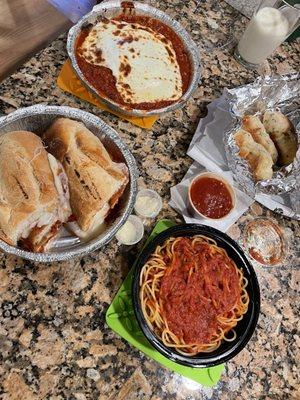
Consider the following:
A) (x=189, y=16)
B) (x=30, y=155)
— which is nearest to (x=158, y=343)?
(x=30, y=155)

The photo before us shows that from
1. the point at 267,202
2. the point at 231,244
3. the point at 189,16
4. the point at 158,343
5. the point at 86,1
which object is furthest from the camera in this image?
the point at 86,1

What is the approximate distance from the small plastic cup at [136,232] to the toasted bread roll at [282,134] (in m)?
0.55

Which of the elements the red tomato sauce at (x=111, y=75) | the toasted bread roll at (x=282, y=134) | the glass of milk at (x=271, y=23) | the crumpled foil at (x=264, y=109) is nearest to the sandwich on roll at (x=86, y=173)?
the red tomato sauce at (x=111, y=75)

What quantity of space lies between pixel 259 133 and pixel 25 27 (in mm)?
1458

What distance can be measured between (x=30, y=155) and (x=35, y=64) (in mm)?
514

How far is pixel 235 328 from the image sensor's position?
1.11 meters

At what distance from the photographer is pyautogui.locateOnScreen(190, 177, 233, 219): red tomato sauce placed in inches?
50.5

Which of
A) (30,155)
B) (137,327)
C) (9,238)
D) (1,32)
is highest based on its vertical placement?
(30,155)

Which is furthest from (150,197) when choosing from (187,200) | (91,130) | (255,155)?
(255,155)

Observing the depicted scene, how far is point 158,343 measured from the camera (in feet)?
3.32

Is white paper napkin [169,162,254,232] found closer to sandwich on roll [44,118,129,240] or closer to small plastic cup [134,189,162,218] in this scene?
small plastic cup [134,189,162,218]

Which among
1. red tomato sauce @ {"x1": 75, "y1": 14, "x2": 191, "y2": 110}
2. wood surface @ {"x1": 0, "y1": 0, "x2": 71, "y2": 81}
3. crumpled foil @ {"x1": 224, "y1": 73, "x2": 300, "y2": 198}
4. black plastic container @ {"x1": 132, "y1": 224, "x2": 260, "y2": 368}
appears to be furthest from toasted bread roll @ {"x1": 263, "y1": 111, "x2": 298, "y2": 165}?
wood surface @ {"x1": 0, "y1": 0, "x2": 71, "y2": 81}

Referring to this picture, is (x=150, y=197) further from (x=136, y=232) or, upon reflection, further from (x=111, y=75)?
(x=111, y=75)

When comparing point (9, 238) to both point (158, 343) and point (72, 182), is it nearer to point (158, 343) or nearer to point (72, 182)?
point (72, 182)
